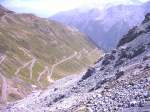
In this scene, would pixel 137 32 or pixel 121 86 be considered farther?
pixel 137 32


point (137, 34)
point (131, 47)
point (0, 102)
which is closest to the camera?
point (131, 47)

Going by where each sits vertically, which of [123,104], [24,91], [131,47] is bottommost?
[123,104]

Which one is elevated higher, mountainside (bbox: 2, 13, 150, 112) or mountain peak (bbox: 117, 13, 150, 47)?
mountain peak (bbox: 117, 13, 150, 47)

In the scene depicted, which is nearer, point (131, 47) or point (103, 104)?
point (103, 104)

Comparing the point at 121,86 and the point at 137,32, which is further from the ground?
the point at 137,32

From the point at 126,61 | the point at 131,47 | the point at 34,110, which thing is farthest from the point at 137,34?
the point at 34,110

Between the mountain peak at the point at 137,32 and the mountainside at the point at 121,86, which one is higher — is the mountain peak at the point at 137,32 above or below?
above

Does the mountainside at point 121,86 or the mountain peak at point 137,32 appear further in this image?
the mountain peak at point 137,32

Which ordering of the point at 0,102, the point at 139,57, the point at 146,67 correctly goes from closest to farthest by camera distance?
the point at 146,67, the point at 139,57, the point at 0,102

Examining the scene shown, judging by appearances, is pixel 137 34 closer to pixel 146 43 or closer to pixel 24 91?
pixel 146 43

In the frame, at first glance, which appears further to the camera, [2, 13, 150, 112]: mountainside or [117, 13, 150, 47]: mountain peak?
[117, 13, 150, 47]: mountain peak

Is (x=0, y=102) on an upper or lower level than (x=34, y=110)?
upper
